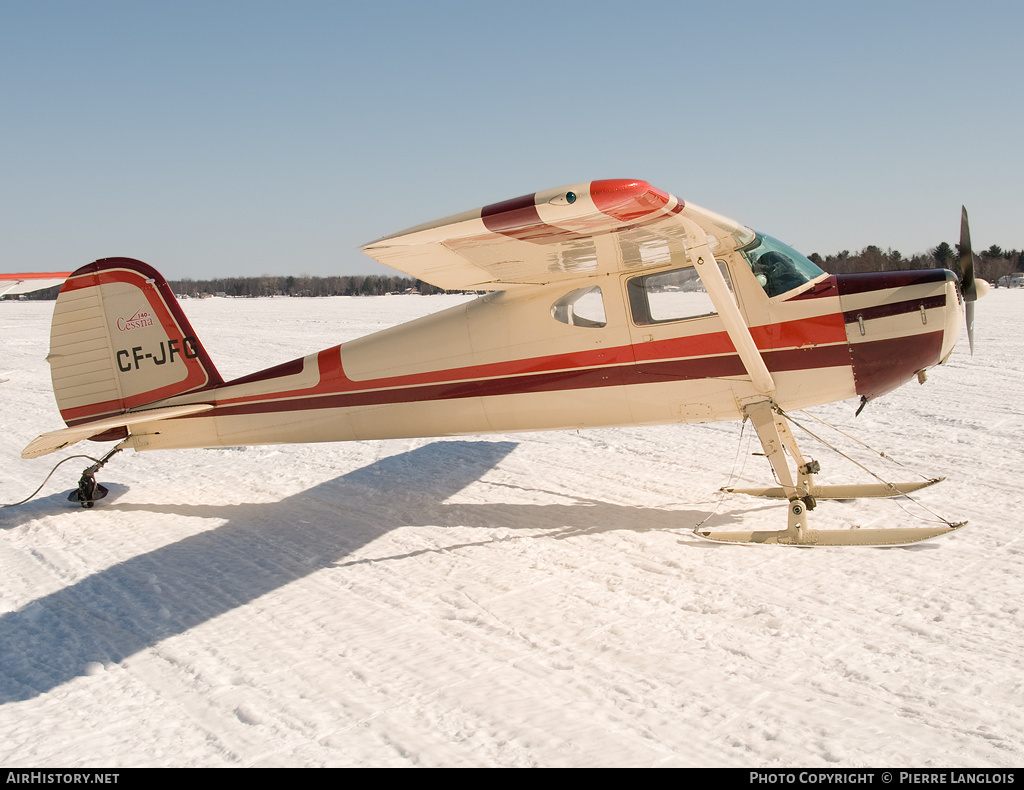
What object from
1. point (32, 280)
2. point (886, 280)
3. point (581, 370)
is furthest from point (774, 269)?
point (32, 280)

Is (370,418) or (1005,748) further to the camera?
(370,418)

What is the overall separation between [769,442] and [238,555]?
4245 mm

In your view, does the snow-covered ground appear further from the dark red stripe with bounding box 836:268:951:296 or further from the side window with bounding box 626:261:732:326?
the dark red stripe with bounding box 836:268:951:296

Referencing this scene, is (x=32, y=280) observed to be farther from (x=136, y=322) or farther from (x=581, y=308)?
(x=581, y=308)

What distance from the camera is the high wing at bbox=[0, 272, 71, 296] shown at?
23.7 ft

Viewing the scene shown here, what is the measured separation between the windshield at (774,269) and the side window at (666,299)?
27 cm

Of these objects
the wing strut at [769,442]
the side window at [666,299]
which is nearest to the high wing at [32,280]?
the side window at [666,299]

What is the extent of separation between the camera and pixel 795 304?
5.31 metres

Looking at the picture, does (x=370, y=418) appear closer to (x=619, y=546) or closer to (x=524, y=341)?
(x=524, y=341)

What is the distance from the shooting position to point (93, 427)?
6082 millimetres

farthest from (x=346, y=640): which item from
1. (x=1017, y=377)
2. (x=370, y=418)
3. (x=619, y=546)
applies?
(x=1017, y=377)

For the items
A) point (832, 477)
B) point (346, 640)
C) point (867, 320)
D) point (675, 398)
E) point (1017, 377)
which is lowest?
point (1017, 377)

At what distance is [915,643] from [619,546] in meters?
2.05

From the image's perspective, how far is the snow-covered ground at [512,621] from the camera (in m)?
2.89
